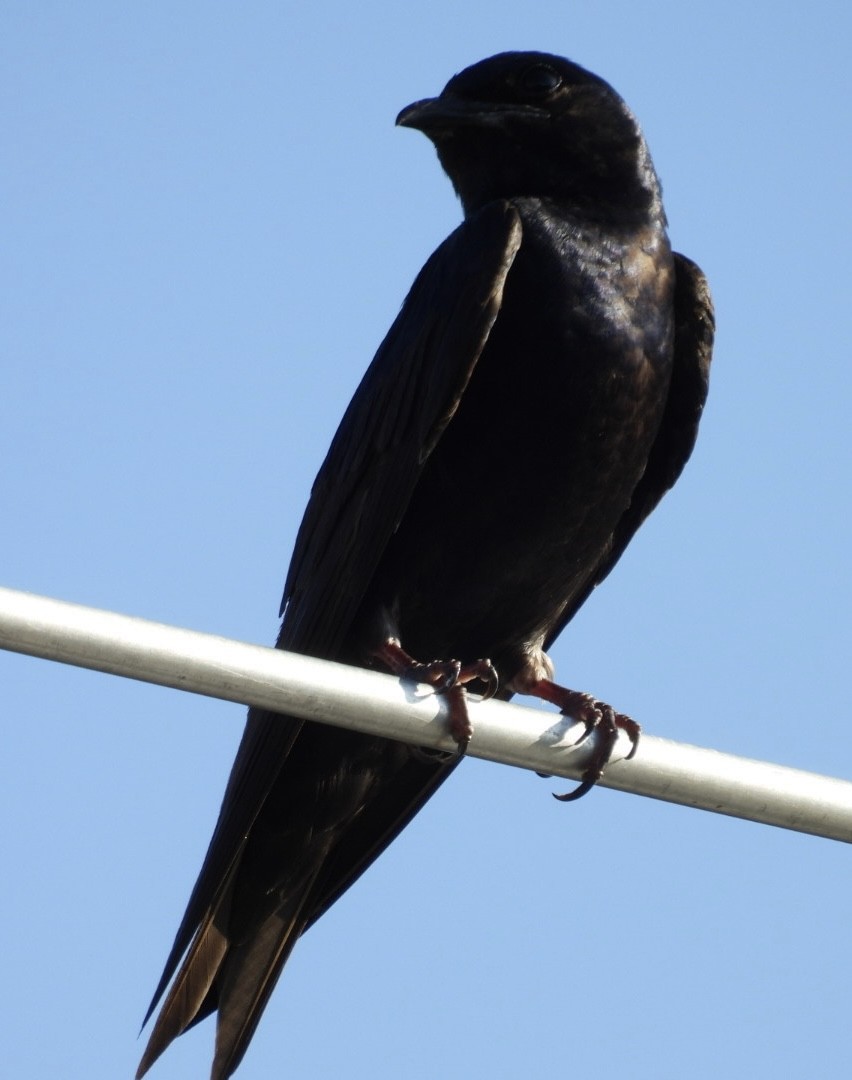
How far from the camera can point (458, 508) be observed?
4.65 meters

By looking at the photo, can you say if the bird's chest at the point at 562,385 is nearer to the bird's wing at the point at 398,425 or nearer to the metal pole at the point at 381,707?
the bird's wing at the point at 398,425

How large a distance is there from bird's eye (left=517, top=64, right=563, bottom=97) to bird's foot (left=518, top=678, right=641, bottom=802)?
1.83 m

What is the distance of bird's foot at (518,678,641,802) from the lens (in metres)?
3.78

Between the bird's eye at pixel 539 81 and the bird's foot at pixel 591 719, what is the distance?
72.1 inches

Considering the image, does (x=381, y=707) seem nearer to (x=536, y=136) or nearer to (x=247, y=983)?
(x=247, y=983)

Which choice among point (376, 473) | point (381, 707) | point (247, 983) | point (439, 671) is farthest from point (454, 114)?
point (381, 707)

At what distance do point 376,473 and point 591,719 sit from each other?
0.99m

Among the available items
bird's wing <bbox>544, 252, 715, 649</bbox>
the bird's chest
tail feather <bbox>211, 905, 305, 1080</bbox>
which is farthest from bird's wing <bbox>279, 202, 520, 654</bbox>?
tail feather <bbox>211, 905, 305, 1080</bbox>

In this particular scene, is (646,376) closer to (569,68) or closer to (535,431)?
(535,431)

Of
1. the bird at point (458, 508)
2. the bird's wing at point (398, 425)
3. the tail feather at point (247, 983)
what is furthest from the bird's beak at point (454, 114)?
the tail feather at point (247, 983)

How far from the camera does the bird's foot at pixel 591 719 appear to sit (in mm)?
3783

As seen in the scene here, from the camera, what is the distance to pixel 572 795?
423 centimetres

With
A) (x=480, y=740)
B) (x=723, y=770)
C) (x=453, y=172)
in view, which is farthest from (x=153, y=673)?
(x=453, y=172)

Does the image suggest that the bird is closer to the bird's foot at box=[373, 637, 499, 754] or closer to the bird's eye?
the bird's foot at box=[373, 637, 499, 754]
